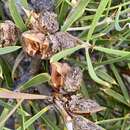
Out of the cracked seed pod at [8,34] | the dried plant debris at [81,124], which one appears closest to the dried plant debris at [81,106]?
the dried plant debris at [81,124]

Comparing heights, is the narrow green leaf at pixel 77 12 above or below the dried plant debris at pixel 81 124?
above

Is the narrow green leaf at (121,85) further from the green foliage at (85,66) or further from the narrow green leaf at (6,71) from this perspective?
the narrow green leaf at (6,71)

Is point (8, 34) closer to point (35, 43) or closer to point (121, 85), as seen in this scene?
point (35, 43)

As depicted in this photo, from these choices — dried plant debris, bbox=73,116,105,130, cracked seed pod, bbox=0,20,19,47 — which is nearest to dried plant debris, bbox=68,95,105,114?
dried plant debris, bbox=73,116,105,130

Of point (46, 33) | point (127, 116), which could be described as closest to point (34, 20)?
point (46, 33)

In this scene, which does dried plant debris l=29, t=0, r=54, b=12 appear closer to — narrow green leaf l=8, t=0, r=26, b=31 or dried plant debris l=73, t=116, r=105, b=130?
narrow green leaf l=8, t=0, r=26, b=31

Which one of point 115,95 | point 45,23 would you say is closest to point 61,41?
point 45,23

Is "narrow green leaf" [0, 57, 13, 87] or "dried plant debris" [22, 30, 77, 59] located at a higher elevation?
"dried plant debris" [22, 30, 77, 59]
